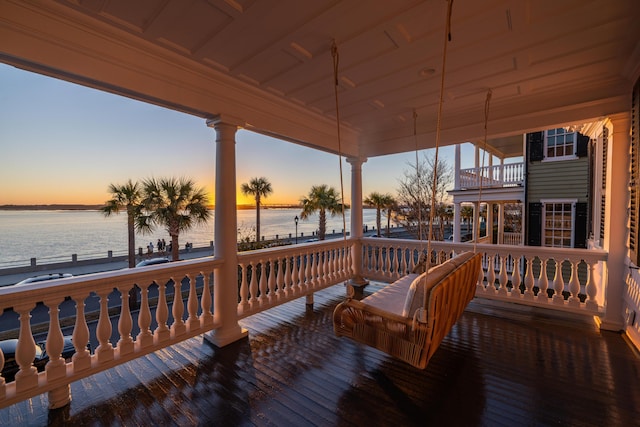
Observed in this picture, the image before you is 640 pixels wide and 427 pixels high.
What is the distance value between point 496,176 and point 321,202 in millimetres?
7236

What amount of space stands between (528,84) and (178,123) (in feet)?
38.5

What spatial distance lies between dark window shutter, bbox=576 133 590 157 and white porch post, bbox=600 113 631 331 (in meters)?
4.46

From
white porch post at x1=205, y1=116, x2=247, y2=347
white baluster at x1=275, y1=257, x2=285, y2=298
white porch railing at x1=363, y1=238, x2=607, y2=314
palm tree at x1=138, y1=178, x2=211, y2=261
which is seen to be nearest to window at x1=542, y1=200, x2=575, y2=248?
white porch railing at x1=363, y1=238, x2=607, y2=314

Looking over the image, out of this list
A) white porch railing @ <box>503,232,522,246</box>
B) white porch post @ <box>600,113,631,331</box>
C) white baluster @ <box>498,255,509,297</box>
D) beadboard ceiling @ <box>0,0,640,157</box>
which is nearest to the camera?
beadboard ceiling @ <box>0,0,640,157</box>

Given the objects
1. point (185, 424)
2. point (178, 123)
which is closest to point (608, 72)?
point (185, 424)

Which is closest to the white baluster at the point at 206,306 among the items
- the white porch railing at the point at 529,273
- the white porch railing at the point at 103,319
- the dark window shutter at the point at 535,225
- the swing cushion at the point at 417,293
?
the white porch railing at the point at 103,319

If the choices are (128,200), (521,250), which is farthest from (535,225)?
(128,200)

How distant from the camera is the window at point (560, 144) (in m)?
6.56

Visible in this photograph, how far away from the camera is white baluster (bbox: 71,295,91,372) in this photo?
6.29 ft

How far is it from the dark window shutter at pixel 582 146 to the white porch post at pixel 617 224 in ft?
14.6

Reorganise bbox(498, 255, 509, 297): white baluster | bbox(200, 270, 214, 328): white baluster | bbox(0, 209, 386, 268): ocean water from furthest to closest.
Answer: bbox(0, 209, 386, 268): ocean water → bbox(498, 255, 509, 297): white baluster → bbox(200, 270, 214, 328): white baluster

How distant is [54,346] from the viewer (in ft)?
6.02

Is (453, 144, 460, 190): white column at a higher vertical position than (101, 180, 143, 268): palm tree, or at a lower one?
higher

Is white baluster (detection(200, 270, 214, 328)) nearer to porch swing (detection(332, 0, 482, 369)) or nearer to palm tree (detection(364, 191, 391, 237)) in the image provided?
porch swing (detection(332, 0, 482, 369))
